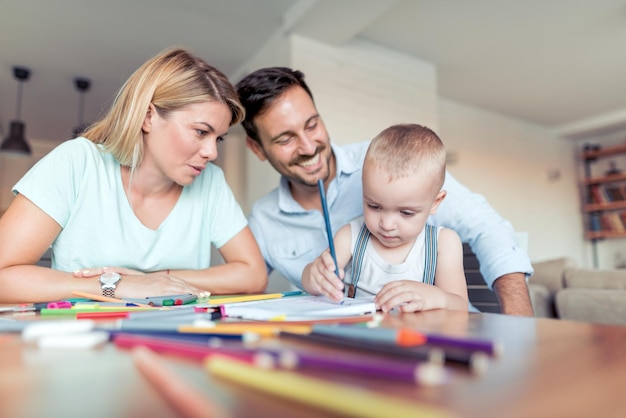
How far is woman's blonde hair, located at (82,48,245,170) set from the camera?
1.35 metres

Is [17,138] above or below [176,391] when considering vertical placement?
above

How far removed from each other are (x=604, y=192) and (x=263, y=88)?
7.64 m

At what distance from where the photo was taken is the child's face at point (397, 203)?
112cm

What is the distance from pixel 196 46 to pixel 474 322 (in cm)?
435

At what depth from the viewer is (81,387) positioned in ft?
0.99

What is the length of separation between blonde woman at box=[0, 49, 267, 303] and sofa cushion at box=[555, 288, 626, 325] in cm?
240

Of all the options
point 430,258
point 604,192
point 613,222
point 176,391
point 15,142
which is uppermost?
point 604,192

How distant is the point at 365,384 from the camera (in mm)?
277

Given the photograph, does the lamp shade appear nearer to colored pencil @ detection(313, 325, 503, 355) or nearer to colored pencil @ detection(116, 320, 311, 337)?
colored pencil @ detection(116, 320, 311, 337)

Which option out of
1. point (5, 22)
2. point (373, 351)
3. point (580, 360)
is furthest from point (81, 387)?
point (5, 22)

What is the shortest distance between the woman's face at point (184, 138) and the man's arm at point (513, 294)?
0.91 metres

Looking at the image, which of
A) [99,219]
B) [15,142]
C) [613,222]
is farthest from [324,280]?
[613,222]

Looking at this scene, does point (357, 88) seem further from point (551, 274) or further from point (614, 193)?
point (614, 193)

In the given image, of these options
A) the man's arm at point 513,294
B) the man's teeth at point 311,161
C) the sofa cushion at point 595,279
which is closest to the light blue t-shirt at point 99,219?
the man's teeth at point 311,161
